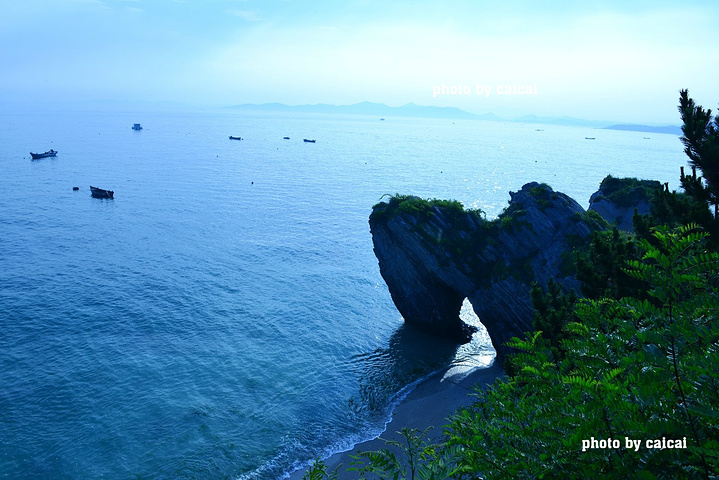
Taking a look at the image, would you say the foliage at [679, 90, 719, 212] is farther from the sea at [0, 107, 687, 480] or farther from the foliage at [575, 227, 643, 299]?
the sea at [0, 107, 687, 480]

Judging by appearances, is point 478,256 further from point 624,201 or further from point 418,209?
point 624,201

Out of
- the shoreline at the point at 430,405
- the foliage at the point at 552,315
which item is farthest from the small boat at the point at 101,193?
the foliage at the point at 552,315

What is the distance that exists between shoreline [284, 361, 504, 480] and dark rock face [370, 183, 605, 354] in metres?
4.46

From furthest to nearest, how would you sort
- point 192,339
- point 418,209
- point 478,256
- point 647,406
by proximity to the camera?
point 418,209 → point 478,256 → point 192,339 → point 647,406

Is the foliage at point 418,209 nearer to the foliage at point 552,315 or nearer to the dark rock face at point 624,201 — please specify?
the foliage at point 552,315

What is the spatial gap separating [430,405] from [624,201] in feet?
144

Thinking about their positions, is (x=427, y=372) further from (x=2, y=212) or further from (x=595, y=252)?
(x=2, y=212)

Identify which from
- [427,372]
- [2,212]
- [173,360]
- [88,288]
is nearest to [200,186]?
[2,212]

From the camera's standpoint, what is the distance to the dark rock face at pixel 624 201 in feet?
187

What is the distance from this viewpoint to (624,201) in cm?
5938

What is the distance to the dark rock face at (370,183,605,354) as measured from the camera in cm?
3859

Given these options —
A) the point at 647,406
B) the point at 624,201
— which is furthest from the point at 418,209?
the point at 647,406

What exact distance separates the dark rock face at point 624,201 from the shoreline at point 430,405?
31910 mm

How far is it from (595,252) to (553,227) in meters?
17.1
